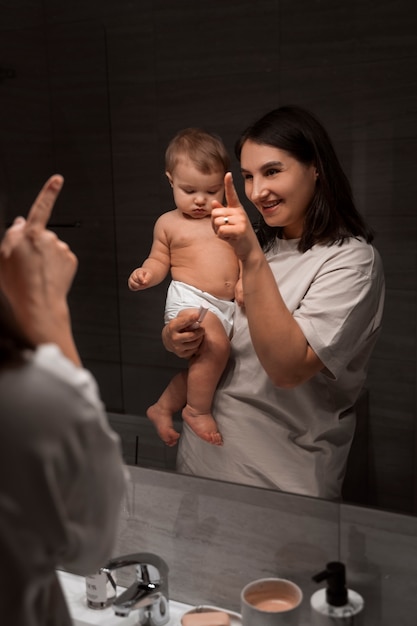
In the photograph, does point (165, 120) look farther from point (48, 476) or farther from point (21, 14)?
point (48, 476)

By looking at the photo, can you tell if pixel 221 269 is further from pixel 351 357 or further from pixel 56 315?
pixel 56 315

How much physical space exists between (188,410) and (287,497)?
0.26 meters

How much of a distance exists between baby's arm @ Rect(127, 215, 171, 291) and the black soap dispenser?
636 mm

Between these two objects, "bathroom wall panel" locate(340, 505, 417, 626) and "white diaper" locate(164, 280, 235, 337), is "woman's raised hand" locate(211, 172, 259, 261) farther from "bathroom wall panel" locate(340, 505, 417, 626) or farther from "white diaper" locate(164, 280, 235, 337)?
"bathroom wall panel" locate(340, 505, 417, 626)

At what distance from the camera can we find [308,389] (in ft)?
4.40

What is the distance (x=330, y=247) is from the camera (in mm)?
1304

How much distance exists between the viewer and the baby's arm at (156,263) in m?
1.44

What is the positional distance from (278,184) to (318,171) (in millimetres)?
73

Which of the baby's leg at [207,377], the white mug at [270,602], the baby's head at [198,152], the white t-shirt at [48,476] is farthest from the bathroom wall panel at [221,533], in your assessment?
the white t-shirt at [48,476]

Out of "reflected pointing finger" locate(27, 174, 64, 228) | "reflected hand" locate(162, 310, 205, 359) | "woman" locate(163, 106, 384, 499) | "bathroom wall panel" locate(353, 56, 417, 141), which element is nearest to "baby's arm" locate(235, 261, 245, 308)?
"woman" locate(163, 106, 384, 499)

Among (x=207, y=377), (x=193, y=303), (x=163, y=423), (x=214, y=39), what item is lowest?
(x=163, y=423)

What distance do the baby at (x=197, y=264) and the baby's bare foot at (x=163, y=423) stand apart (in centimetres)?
4

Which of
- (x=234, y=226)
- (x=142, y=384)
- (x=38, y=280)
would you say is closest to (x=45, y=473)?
(x=38, y=280)

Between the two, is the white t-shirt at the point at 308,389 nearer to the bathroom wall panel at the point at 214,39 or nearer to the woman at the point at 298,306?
the woman at the point at 298,306
